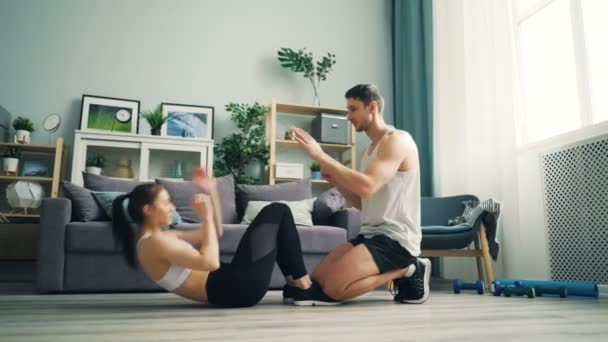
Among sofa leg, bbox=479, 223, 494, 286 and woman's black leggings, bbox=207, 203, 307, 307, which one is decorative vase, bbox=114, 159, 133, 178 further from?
sofa leg, bbox=479, 223, 494, 286

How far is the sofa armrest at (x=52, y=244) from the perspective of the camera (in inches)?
95.8

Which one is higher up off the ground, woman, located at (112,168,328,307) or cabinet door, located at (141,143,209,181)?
cabinet door, located at (141,143,209,181)

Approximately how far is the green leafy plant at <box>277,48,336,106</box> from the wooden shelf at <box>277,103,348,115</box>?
0.15 metres

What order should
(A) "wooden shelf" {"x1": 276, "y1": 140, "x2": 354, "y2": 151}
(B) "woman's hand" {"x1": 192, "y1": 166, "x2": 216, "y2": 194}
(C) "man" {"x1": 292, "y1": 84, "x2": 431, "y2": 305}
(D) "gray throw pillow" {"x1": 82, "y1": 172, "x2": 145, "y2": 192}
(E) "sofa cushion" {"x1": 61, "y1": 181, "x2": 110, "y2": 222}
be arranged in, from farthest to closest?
(A) "wooden shelf" {"x1": 276, "y1": 140, "x2": 354, "y2": 151} → (D) "gray throw pillow" {"x1": 82, "y1": 172, "x2": 145, "y2": 192} → (E) "sofa cushion" {"x1": 61, "y1": 181, "x2": 110, "y2": 222} → (C) "man" {"x1": 292, "y1": 84, "x2": 431, "y2": 305} → (B) "woman's hand" {"x1": 192, "y1": 166, "x2": 216, "y2": 194}

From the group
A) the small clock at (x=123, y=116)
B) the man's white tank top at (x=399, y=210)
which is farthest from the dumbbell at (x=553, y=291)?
the small clock at (x=123, y=116)

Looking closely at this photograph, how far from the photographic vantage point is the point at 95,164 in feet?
12.5

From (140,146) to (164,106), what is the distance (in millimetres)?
516

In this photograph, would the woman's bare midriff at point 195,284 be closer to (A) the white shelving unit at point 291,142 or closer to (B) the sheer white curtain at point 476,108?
(B) the sheer white curtain at point 476,108

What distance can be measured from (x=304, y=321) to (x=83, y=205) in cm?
180

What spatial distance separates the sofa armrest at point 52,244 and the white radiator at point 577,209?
2775mm

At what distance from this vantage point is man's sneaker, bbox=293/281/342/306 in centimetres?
194

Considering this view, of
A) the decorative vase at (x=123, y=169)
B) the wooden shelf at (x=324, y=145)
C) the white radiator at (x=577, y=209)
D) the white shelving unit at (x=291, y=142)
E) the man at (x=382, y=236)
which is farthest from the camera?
the wooden shelf at (x=324, y=145)

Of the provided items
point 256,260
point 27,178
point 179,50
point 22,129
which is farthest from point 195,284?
point 179,50

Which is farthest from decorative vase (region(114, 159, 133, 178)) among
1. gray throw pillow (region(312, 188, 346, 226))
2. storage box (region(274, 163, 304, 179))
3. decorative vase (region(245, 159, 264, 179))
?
gray throw pillow (region(312, 188, 346, 226))
